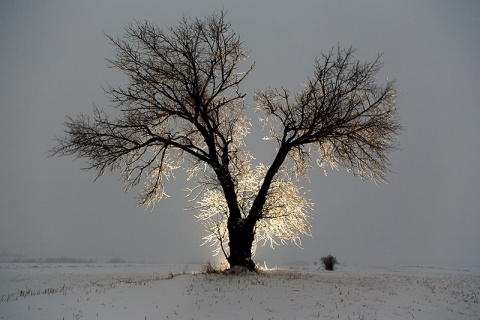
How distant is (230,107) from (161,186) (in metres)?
6.57

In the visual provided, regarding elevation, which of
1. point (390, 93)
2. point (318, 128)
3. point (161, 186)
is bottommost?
point (161, 186)

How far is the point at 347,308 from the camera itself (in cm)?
1088

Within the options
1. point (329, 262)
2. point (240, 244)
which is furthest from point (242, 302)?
point (329, 262)

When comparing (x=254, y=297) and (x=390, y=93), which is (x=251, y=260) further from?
(x=390, y=93)

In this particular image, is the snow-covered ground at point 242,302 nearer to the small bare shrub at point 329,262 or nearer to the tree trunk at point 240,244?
the tree trunk at point 240,244

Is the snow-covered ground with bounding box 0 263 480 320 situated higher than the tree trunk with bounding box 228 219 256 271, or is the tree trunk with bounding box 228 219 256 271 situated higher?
the tree trunk with bounding box 228 219 256 271

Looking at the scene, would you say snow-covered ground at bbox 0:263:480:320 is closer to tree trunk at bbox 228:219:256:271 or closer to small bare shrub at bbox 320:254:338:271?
tree trunk at bbox 228:219:256:271

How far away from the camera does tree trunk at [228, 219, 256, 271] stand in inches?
707

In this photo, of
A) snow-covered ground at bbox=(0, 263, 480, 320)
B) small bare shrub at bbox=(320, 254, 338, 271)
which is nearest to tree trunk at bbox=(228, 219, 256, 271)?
snow-covered ground at bbox=(0, 263, 480, 320)

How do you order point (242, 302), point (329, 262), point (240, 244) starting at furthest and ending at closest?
point (329, 262) → point (240, 244) → point (242, 302)

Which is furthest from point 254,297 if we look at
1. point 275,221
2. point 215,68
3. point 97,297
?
point 215,68

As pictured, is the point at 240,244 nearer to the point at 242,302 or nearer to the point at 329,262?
the point at 242,302

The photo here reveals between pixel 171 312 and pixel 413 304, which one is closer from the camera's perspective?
pixel 171 312

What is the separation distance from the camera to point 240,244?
59.4 feet
